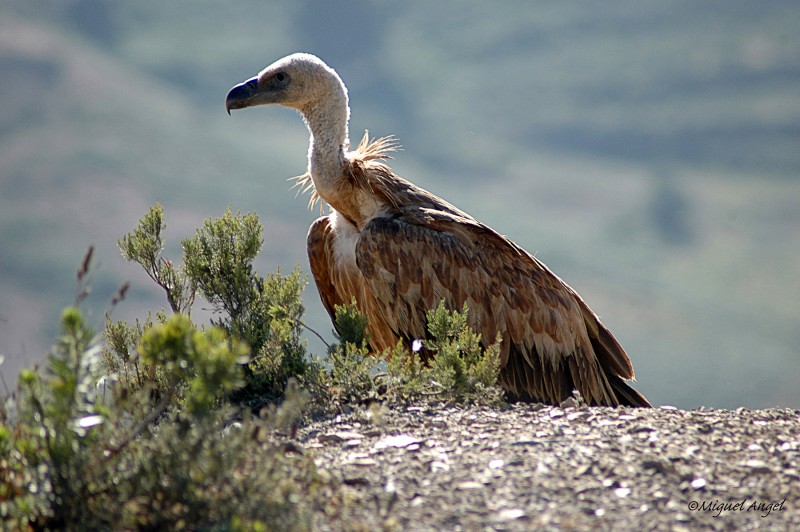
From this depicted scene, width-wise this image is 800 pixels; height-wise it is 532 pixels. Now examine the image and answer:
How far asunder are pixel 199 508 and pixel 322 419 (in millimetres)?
2245

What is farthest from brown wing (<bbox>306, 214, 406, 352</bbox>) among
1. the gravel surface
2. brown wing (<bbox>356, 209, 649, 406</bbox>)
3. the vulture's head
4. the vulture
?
the gravel surface

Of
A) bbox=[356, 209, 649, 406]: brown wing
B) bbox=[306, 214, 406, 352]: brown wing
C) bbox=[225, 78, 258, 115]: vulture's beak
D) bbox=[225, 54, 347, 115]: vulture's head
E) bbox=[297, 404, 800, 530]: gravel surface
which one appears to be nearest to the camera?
bbox=[297, 404, 800, 530]: gravel surface

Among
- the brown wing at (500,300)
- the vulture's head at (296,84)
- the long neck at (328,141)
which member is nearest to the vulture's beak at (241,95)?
the vulture's head at (296,84)

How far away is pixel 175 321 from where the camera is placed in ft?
10.7

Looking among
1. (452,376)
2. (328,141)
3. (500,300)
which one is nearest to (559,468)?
(452,376)

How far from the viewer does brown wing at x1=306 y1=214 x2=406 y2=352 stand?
8250mm

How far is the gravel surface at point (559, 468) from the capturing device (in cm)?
368

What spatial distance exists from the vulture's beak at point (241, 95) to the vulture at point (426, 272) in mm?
10

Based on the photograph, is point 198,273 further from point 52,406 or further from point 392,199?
point 52,406

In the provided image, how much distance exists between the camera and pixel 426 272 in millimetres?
8008

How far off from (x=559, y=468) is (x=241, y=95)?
232 inches

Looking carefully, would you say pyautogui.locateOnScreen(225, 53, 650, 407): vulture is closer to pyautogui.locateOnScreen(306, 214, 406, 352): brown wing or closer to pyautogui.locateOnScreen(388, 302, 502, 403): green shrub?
pyautogui.locateOnScreen(306, 214, 406, 352): brown wing

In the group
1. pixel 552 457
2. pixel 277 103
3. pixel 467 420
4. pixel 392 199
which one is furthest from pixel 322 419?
pixel 277 103

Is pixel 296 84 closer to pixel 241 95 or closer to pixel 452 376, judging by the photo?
pixel 241 95
